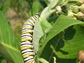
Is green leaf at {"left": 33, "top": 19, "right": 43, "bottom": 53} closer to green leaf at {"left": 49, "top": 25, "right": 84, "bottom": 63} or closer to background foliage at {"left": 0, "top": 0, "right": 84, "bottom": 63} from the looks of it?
background foliage at {"left": 0, "top": 0, "right": 84, "bottom": 63}

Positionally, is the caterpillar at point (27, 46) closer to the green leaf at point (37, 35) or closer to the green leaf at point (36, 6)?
the green leaf at point (37, 35)

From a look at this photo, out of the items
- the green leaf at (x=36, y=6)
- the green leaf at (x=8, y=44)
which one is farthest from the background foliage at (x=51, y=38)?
the green leaf at (x=36, y=6)

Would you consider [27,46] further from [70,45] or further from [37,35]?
[70,45]

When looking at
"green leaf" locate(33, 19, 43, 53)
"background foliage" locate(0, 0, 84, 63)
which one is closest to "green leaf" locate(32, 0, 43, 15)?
"background foliage" locate(0, 0, 84, 63)

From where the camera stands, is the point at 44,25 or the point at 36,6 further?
the point at 36,6

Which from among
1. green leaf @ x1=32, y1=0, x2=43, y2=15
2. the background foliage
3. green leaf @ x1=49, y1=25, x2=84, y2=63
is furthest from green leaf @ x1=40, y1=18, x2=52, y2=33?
green leaf @ x1=32, y1=0, x2=43, y2=15

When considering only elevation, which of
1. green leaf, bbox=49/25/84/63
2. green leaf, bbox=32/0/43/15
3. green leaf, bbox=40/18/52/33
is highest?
green leaf, bbox=32/0/43/15

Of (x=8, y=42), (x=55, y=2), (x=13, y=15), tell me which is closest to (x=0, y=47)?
(x=8, y=42)

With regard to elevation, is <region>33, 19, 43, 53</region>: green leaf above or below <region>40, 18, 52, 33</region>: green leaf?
below

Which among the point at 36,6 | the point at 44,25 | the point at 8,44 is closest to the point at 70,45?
the point at 44,25

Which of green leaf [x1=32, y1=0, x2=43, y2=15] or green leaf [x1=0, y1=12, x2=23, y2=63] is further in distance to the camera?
green leaf [x1=32, y1=0, x2=43, y2=15]
